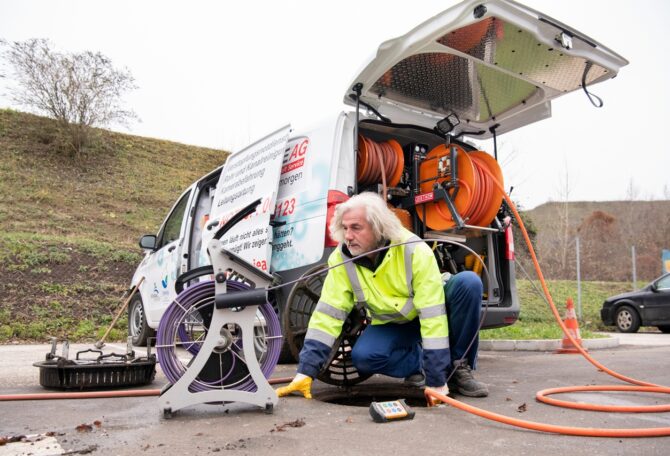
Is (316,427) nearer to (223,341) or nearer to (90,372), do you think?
(223,341)

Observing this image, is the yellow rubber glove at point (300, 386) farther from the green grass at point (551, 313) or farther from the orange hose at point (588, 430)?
the green grass at point (551, 313)

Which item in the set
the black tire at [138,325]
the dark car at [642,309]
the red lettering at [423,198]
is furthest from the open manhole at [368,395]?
the dark car at [642,309]

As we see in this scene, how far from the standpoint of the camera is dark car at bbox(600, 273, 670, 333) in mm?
11562

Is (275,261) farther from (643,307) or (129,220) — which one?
(129,220)

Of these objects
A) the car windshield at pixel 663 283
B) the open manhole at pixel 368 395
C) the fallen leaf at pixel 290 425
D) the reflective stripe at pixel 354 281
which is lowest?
the open manhole at pixel 368 395

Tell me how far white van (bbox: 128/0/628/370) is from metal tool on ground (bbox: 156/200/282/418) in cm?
52

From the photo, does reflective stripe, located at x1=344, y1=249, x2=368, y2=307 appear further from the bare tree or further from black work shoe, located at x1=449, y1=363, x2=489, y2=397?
the bare tree

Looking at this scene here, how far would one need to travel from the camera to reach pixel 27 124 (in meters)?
20.4

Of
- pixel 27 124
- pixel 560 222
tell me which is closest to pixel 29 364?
pixel 27 124

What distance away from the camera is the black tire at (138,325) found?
7.15 metres

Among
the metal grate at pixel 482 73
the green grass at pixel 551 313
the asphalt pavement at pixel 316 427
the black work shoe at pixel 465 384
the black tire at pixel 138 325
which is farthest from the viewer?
the green grass at pixel 551 313

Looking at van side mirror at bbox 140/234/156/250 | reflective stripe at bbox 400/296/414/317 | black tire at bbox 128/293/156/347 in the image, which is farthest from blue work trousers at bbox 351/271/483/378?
black tire at bbox 128/293/156/347

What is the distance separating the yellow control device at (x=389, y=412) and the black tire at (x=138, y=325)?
5.11 metres

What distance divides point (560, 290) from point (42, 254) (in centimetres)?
1386
